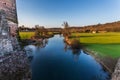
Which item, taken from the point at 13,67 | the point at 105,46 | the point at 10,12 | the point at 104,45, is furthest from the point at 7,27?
the point at 104,45

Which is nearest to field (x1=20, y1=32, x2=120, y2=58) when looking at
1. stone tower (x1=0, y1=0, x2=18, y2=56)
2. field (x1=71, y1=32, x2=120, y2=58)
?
field (x1=71, y1=32, x2=120, y2=58)

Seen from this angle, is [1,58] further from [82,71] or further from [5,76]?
[82,71]

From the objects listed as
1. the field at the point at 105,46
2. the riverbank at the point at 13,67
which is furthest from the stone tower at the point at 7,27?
the field at the point at 105,46

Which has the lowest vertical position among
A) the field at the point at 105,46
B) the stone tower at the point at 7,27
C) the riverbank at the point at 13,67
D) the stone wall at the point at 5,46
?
the field at the point at 105,46

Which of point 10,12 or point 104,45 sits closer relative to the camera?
point 10,12

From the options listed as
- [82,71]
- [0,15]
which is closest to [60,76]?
[82,71]

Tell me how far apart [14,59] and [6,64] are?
0.60 metres

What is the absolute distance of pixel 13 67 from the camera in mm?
7688

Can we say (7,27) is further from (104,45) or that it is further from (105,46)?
(104,45)

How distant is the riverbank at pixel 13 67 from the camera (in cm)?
725

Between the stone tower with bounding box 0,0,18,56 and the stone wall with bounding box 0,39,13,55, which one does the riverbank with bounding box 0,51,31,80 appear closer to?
the stone wall with bounding box 0,39,13,55

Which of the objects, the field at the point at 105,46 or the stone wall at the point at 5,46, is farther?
the field at the point at 105,46

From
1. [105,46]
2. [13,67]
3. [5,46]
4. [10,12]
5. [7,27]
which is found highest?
[10,12]

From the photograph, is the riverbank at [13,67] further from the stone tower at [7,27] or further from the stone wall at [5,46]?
the stone tower at [7,27]
